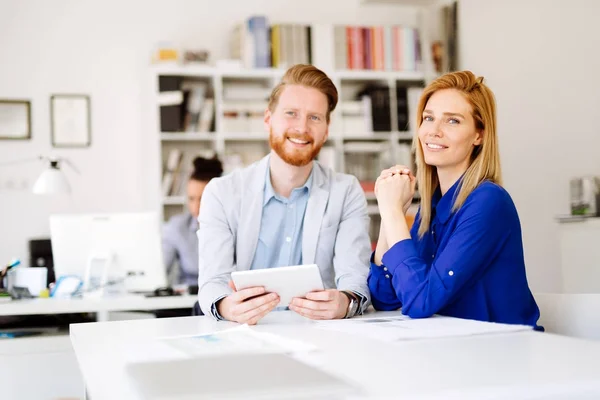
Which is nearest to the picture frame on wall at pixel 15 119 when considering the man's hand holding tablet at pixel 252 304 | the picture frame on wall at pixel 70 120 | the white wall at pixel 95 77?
the white wall at pixel 95 77

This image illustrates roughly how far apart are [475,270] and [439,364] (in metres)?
0.70

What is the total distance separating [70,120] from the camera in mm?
5395

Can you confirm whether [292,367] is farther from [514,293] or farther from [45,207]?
[45,207]

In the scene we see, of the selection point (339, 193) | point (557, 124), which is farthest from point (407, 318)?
point (557, 124)

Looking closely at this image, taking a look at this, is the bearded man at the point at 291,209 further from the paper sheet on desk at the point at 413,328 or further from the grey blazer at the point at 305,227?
the paper sheet on desk at the point at 413,328

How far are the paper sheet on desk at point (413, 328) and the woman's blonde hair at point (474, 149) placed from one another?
1.30ft

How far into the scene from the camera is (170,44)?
534cm

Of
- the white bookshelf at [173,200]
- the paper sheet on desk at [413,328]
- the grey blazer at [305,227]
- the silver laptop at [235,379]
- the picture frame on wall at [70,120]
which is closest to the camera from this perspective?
the silver laptop at [235,379]

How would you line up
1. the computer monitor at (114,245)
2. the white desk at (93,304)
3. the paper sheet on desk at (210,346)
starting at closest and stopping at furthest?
the paper sheet on desk at (210,346) < the white desk at (93,304) < the computer monitor at (114,245)

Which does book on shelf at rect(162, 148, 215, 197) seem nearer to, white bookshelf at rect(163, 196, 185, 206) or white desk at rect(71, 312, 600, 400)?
white bookshelf at rect(163, 196, 185, 206)

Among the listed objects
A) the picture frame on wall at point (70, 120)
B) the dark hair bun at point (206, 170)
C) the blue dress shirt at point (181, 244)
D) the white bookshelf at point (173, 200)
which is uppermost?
the picture frame on wall at point (70, 120)

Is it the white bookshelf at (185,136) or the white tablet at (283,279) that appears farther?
the white bookshelf at (185,136)

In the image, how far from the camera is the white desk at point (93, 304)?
2.93 meters

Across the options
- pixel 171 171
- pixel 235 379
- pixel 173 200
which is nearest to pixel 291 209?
pixel 235 379
